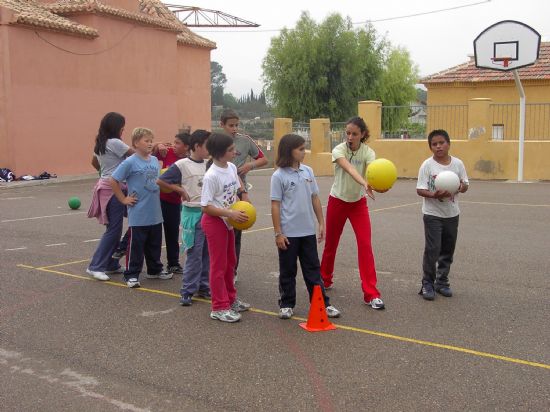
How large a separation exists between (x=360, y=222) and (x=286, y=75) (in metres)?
41.1

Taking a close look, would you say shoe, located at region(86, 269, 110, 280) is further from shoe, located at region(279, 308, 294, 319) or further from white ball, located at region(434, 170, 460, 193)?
white ball, located at region(434, 170, 460, 193)

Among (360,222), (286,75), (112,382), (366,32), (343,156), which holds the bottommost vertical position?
(112,382)

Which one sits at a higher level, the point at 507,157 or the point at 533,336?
the point at 507,157

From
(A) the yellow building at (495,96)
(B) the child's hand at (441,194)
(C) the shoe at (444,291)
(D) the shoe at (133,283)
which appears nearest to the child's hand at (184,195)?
(D) the shoe at (133,283)

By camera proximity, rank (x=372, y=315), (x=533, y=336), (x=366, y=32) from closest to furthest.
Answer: (x=533, y=336) < (x=372, y=315) < (x=366, y=32)

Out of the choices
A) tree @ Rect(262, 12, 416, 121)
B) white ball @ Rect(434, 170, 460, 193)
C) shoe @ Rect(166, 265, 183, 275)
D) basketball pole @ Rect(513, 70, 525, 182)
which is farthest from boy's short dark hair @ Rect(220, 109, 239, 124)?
tree @ Rect(262, 12, 416, 121)

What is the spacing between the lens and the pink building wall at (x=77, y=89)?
74.3 ft

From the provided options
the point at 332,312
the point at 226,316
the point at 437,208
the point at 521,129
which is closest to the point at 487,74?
the point at 521,129

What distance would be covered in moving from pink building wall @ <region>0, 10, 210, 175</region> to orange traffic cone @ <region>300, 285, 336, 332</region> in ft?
64.8

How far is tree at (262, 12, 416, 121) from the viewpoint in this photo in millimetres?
45781

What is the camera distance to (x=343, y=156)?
6.29 meters

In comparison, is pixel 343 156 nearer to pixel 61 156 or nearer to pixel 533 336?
pixel 533 336

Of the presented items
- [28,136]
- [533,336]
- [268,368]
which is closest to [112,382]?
[268,368]

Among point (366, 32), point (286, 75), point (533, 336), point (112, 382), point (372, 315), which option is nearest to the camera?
point (112, 382)
